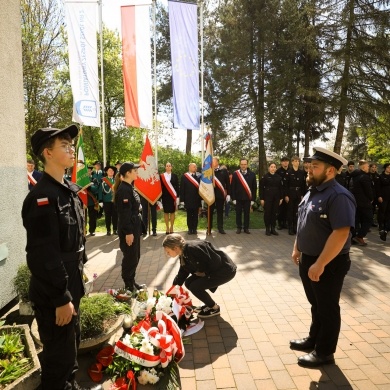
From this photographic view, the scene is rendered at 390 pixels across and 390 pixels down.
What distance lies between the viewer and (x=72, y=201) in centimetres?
250

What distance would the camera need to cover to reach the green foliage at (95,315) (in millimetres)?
3287

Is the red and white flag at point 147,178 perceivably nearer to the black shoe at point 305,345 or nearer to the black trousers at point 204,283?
the black trousers at point 204,283

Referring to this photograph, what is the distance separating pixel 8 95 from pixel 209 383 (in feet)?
15.0

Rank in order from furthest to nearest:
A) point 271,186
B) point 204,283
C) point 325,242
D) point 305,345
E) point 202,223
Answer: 1. point 202,223
2. point 271,186
3. point 204,283
4. point 305,345
5. point 325,242

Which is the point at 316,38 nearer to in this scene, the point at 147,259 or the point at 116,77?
the point at 147,259

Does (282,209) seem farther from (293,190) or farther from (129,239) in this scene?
(129,239)

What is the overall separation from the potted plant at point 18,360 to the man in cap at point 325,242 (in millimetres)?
2570

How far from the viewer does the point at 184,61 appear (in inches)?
427

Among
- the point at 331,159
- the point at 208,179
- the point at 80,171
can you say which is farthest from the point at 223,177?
the point at 331,159

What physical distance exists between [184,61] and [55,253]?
999cm

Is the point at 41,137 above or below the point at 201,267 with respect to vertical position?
above

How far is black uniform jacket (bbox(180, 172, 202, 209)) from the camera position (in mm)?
9570

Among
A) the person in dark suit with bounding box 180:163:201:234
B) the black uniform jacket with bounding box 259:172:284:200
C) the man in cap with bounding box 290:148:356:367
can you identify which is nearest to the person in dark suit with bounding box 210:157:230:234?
the person in dark suit with bounding box 180:163:201:234

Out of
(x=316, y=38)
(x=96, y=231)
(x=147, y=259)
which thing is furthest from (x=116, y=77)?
(x=147, y=259)
